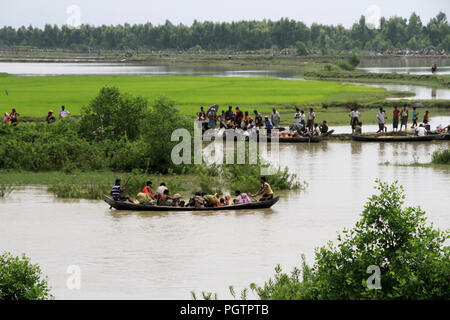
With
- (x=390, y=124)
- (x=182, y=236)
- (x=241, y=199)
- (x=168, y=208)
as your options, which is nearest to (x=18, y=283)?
(x=182, y=236)

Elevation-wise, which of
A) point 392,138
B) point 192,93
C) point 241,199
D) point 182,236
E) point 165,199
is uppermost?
point 192,93

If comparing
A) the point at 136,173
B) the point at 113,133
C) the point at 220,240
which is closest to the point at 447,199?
the point at 220,240

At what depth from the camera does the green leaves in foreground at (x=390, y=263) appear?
38.5 ft

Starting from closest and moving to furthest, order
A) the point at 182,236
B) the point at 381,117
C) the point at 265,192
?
1. the point at 182,236
2. the point at 265,192
3. the point at 381,117

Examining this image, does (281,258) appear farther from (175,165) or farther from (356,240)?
(175,165)

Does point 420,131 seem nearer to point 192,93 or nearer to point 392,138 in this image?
point 392,138

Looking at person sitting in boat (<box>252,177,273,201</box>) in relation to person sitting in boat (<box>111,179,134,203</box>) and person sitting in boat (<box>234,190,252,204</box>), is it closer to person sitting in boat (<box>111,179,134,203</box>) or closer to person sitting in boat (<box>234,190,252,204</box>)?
person sitting in boat (<box>234,190,252,204</box>)

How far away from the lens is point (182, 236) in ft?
74.1

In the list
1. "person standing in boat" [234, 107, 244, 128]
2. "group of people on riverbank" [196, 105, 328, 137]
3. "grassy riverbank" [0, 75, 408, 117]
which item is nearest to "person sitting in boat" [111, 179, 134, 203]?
"group of people on riverbank" [196, 105, 328, 137]

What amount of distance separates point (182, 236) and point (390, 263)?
10.9m

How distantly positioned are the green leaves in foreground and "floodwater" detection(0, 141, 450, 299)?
5.16m

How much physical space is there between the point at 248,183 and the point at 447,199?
6.90m

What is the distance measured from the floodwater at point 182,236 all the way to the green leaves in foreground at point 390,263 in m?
5.16

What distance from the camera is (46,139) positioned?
34781mm
